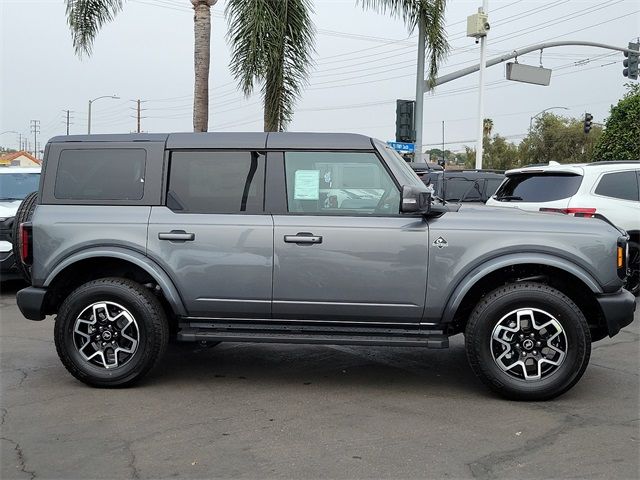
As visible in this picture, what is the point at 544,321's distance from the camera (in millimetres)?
5059

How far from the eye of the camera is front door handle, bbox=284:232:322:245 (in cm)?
520

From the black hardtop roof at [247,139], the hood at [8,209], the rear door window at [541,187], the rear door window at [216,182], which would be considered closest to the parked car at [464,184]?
the rear door window at [541,187]

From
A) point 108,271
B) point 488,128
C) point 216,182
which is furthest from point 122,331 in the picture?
point 488,128

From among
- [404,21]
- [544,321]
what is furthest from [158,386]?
[404,21]

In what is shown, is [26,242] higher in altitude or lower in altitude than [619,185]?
lower

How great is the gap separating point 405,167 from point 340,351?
2.02m

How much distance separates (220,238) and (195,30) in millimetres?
8359

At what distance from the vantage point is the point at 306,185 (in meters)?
5.41

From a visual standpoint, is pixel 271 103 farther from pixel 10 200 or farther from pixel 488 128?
pixel 488 128

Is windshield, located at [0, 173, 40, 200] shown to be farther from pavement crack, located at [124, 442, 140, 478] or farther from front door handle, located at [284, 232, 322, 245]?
pavement crack, located at [124, 442, 140, 478]

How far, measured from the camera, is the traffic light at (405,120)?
54.3ft

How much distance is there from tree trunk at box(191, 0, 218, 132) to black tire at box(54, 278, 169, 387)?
25.2 ft

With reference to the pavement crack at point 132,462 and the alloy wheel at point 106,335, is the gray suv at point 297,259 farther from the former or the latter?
the pavement crack at point 132,462

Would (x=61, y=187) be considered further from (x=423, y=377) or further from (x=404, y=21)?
(x=404, y=21)
